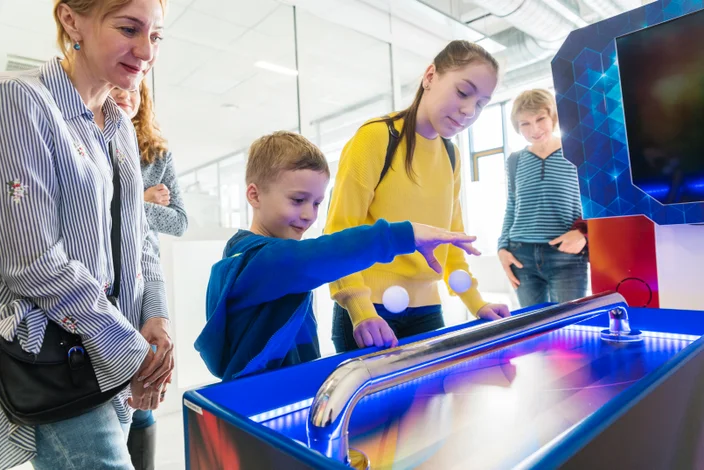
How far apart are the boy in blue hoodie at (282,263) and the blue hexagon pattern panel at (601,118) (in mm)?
715

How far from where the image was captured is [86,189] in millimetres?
770

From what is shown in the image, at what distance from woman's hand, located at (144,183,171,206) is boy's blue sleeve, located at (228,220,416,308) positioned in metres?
0.97

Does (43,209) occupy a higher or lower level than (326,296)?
higher

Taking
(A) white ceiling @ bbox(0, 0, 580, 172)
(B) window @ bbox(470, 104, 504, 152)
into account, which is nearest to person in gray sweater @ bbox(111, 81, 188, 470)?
(A) white ceiling @ bbox(0, 0, 580, 172)

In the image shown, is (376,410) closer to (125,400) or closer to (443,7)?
(125,400)

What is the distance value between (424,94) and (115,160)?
750mm

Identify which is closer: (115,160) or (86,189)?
(86,189)

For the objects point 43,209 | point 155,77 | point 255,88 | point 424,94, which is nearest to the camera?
point 43,209

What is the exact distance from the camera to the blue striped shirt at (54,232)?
2.24ft

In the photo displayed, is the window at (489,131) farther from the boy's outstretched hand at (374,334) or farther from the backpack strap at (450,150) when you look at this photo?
the boy's outstretched hand at (374,334)

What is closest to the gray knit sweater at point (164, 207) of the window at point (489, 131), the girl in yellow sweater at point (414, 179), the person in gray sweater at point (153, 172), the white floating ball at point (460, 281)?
the person in gray sweater at point (153, 172)

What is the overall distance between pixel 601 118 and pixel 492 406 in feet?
3.14

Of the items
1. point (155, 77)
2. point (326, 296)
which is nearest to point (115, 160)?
point (155, 77)

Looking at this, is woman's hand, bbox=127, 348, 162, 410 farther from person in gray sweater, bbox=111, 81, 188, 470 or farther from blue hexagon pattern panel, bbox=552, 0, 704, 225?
blue hexagon pattern panel, bbox=552, 0, 704, 225
